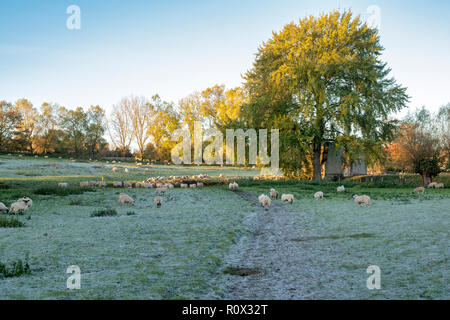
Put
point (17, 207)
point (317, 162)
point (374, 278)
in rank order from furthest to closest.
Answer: point (317, 162), point (17, 207), point (374, 278)

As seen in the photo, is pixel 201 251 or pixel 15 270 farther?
pixel 201 251

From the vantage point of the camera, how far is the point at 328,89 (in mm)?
33594

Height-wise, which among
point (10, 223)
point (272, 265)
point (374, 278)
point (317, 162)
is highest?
point (317, 162)

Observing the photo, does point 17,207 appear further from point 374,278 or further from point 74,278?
point 374,278

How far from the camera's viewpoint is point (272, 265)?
7.82 meters

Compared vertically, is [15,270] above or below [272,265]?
above

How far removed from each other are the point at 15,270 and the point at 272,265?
5152mm

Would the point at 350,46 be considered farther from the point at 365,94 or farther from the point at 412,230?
the point at 412,230

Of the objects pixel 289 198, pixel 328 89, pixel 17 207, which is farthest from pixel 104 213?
pixel 328 89

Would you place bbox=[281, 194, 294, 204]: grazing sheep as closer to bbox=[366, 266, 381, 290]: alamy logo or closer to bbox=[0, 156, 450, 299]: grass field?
bbox=[0, 156, 450, 299]: grass field

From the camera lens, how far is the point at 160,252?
870 cm

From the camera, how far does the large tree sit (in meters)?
32.2

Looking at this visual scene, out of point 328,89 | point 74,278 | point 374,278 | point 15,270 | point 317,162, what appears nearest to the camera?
point 74,278
